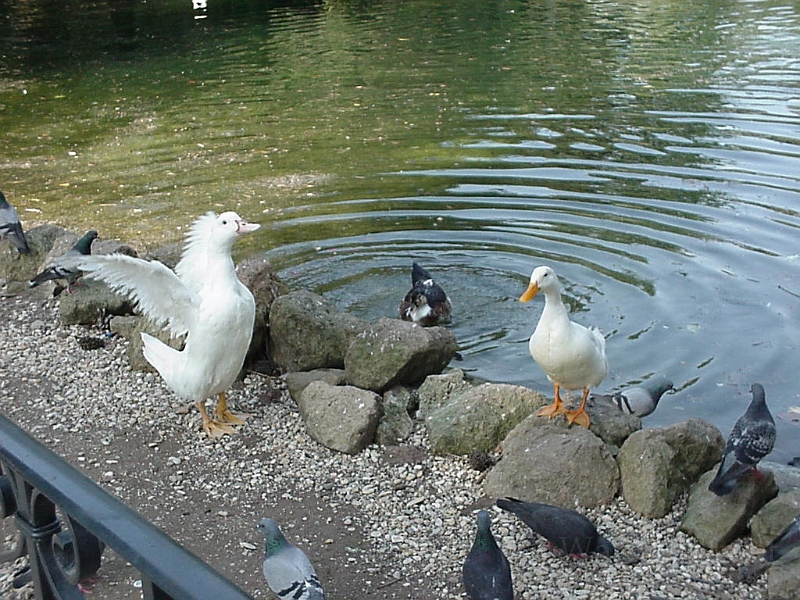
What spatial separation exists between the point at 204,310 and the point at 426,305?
201 centimetres

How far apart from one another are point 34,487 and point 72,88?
17.5m

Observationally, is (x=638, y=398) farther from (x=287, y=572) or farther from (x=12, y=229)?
(x=12, y=229)

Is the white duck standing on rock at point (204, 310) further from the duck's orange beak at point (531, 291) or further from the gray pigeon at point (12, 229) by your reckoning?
the gray pigeon at point (12, 229)

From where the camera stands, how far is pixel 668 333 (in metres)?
6.94

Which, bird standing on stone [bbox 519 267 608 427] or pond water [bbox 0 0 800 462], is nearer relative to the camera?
bird standing on stone [bbox 519 267 608 427]

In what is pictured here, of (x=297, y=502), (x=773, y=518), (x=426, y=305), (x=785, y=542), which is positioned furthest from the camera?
(x=426, y=305)

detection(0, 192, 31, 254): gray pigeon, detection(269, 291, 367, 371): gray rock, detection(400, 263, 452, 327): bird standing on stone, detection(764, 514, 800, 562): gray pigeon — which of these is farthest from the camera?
detection(0, 192, 31, 254): gray pigeon

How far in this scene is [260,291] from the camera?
6605 mm

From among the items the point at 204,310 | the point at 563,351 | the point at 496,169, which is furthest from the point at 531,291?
the point at 496,169

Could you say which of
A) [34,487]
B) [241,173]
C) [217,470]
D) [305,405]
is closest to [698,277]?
[305,405]

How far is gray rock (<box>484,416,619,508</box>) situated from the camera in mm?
4746

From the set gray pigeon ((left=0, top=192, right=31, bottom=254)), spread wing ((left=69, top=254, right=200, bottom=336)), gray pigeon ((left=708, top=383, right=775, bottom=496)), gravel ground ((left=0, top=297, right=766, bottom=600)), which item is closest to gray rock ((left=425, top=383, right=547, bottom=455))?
gravel ground ((left=0, top=297, right=766, bottom=600))

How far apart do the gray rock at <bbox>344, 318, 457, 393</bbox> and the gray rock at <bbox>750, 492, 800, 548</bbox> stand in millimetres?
2262

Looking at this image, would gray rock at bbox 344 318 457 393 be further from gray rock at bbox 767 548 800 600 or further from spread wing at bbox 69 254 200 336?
gray rock at bbox 767 548 800 600
